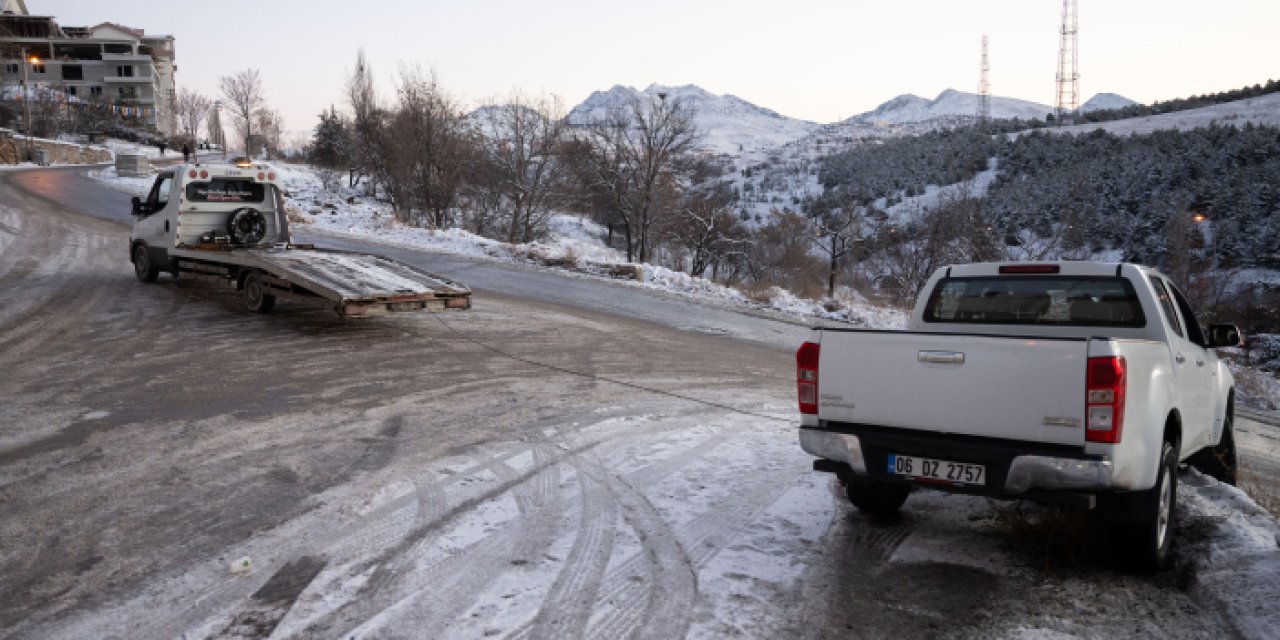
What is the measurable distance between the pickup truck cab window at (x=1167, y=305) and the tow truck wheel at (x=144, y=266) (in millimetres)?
15754

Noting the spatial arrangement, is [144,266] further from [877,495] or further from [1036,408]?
[1036,408]

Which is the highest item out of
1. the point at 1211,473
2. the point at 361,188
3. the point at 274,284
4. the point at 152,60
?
the point at 152,60

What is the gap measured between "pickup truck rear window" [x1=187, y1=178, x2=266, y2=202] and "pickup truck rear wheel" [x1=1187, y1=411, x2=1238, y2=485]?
1504 centimetres

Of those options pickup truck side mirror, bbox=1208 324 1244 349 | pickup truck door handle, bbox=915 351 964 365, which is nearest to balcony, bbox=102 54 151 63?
pickup truck door handle, bbox=915 351 964 365

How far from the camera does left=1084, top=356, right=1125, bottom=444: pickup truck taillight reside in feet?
12.6

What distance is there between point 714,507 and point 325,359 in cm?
630

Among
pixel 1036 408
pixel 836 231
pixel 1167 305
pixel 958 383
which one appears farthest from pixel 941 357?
pixel 836 231

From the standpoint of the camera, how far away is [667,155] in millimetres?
40188

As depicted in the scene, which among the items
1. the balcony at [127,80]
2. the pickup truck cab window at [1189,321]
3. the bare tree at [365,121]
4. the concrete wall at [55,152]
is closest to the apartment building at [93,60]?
the balcony at [127,80]

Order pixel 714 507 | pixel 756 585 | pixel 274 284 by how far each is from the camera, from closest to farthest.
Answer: pixel 756 585 < pixel 714 507 < pixel 274 284

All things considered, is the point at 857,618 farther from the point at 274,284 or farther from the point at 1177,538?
the point at 274,284

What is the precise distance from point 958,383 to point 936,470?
1.66 ft

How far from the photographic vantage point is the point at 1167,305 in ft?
18.0

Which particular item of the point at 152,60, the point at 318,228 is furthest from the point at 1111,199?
the point at 152,60
